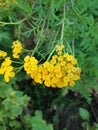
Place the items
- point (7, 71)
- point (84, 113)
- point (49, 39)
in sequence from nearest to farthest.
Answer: point (7, 71) → point (49, 39) → point (84, 113)

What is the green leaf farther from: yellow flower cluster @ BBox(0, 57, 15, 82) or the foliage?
yellow flower cluster @ BBox(0, 57, 15, 82)

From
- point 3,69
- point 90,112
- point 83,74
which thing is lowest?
point 90,112

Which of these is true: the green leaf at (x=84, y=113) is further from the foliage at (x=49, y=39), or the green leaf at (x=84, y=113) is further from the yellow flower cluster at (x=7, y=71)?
the yellow flower cluster at (x=7, y=71)

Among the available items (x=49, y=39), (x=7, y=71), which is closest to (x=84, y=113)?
(x=49, y=39)

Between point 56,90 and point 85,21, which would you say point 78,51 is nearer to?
point 85,21

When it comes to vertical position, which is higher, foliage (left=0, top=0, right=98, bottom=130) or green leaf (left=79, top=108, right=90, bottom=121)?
foliage (left=0, top=0, right=98, bottom=130)

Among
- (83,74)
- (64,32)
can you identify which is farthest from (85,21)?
(83,74)

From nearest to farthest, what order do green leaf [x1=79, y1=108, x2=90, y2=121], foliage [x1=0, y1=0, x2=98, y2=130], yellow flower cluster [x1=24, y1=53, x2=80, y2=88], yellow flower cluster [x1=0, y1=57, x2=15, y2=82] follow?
yellow flower cluster [x1=24, y1=53, x2=80, y2=88]
yellow flower cluster [x1=0, y1=57, x2=15, y2=82]
foliage [x1=0, y1=0, x2=98, y2=130]
green leaf [x1=79, y1=108, x2=90, y2=121]

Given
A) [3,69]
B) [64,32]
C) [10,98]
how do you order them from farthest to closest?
[10,98]
[64,32]
[3,69]

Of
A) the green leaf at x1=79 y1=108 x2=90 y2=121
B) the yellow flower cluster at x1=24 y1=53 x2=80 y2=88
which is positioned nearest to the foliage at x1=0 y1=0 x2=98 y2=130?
the green leaf at x1=79 y1=108 x2=90 y2=121

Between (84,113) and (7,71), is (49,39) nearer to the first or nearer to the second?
(7,71)

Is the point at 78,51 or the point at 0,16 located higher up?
the point at 0,16
